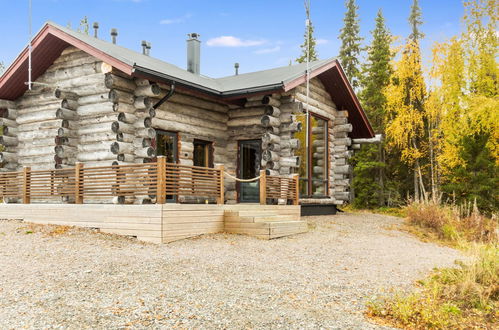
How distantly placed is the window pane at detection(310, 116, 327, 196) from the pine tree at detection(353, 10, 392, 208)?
327 inches

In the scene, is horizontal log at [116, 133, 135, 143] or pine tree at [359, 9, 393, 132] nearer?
horizontal log at [116, 133, 135, 143]

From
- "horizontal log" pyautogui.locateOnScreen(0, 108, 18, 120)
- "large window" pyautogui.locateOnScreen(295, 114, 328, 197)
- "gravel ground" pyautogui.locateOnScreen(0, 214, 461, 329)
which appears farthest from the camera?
"large window" pyautogui.locateOnScreen(295, 114, 328, 197)

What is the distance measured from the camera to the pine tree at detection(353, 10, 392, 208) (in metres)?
26.1

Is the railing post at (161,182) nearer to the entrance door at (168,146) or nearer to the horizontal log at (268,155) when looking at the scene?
the entrance door at (168,146)

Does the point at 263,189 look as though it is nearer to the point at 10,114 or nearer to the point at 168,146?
the point at 168,146

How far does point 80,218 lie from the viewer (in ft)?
37.2

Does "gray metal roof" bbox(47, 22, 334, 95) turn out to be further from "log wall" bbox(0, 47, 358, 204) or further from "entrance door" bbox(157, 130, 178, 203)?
"entrance door" bbox(157, 130, 178, 203)

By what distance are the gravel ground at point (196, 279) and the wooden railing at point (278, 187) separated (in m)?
2.09

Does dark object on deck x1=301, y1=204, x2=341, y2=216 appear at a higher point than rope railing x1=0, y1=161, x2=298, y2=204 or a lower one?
lower

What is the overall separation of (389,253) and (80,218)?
7330 millimetres

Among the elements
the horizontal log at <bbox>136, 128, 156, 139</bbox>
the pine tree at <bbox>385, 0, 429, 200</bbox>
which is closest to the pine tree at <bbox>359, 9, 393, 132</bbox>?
the pine tree at <bbox>385, 0, 429, 200</bbox>

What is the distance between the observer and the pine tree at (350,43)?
34.6 metres

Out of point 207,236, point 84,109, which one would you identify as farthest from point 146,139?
point 207,236

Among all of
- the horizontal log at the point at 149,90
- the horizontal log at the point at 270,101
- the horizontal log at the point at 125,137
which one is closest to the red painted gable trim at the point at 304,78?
the horizontal log at the point at 270,101
